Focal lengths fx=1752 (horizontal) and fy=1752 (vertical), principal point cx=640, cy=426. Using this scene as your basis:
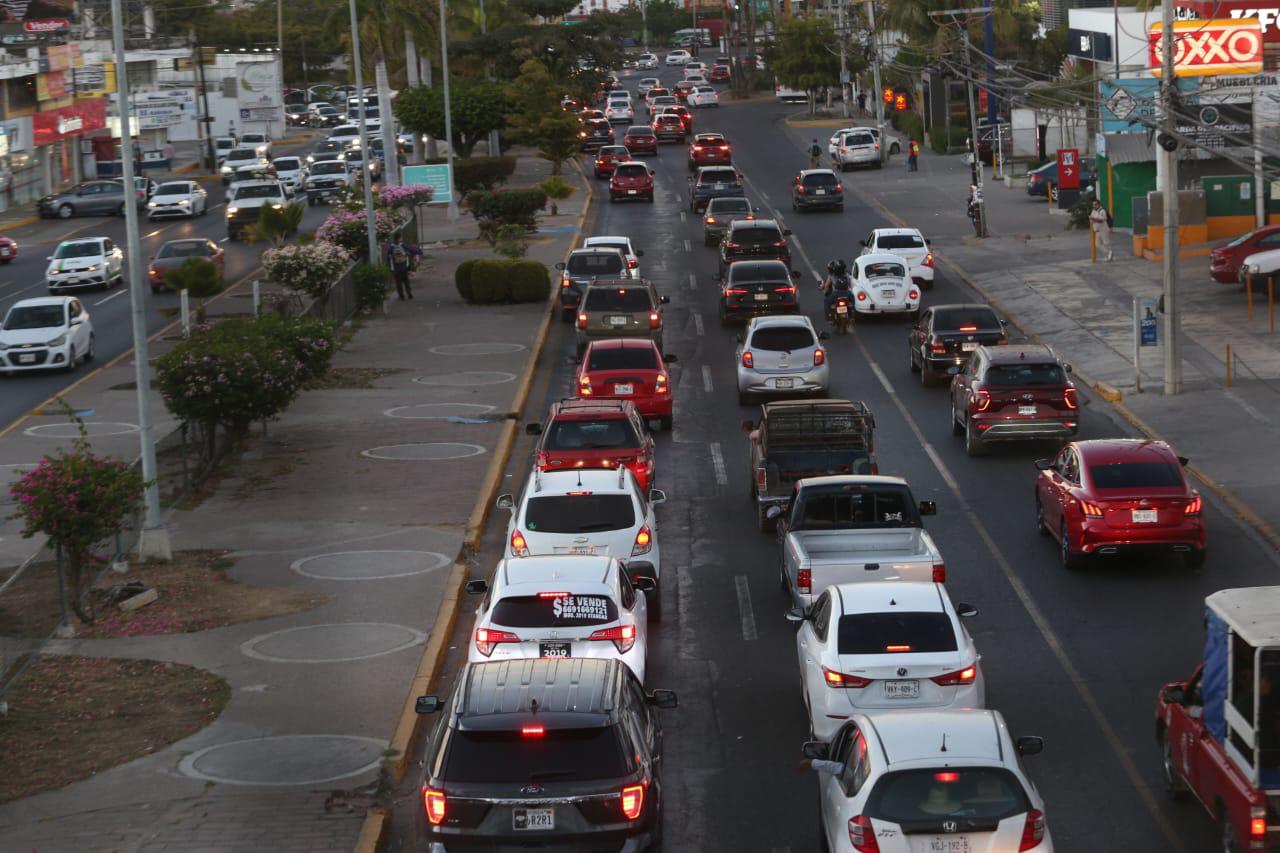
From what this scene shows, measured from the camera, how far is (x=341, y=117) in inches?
4818

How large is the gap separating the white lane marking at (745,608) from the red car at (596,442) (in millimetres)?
3094

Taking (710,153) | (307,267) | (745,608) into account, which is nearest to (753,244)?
(307,267)

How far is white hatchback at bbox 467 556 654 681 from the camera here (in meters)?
15.6

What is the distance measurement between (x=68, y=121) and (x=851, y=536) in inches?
3054

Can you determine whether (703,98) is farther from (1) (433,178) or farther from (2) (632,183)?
(1) (433,178)

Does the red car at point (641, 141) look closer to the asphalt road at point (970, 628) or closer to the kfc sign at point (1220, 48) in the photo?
the kfc sign at point (1220, 48)

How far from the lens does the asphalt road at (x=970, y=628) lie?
45.6 feet

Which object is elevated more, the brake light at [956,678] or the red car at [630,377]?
the red car at [630,377]

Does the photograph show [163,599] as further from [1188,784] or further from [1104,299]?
[1104,299]

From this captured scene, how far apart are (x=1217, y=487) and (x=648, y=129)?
210 feet

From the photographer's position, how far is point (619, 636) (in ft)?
51.7

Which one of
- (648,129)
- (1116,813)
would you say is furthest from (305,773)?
(648,129)

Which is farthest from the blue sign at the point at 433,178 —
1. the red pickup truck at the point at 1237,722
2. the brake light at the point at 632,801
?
the brake light at the point at 632,801

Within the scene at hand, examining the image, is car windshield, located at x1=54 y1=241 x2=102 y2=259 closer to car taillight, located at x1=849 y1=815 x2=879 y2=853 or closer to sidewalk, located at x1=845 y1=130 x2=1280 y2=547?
sidewalk, located at x1=845 y1=130 x2=1280 y2=547
